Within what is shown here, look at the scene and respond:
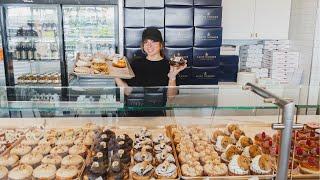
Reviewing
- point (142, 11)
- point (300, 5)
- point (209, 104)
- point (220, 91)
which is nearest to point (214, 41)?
point (142, 11)

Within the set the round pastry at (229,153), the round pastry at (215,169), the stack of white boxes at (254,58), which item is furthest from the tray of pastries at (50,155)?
the stack of white boxes at (254,58)

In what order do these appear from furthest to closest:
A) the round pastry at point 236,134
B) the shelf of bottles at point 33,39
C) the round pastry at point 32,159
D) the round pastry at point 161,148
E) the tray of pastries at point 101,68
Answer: the shelf of bottles at point 33,39
the tray of pastries at point 101,68
the round pastry at point 236,134
the round pastry at point 161,148
the round pastry at point 32,159

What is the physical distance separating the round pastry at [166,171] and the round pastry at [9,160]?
2.32 ft

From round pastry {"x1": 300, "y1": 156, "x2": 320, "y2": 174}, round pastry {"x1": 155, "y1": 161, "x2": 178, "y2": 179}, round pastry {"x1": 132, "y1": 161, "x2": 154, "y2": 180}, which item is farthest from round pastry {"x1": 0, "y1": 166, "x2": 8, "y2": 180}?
round pastry {"x1": 300, "y1": 156, "x2": 320, "y2": 174}

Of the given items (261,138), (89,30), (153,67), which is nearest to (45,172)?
(261,138)

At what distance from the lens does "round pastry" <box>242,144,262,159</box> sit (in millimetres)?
1762

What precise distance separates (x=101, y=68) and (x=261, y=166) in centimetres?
127

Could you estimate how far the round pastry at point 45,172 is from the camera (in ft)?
5.21

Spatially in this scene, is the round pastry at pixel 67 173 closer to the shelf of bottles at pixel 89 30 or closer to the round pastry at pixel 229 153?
the round pastry at pixel 229 153

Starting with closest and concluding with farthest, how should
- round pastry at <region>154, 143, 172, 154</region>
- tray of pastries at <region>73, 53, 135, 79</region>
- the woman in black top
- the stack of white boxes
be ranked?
round pastry at <region>154, 143, 172, 154</region> < tray of pastries at <region>73, 53, 135, 79</region> < the woman in black top < the stack of white boxes

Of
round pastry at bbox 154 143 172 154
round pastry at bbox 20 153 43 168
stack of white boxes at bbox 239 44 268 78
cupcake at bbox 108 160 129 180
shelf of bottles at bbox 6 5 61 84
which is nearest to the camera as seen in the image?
cupcake at bbox 108 160 129 180

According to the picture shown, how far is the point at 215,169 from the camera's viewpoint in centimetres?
163

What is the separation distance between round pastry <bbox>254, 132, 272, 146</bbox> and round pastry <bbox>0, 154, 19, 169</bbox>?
1272 mm

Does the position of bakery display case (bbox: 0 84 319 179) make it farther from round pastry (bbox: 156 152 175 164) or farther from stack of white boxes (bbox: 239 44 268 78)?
stack of white boxes (bbox: 239 44 268 78)
